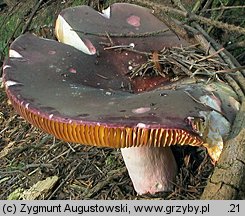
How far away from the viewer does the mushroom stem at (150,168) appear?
1.95 meters

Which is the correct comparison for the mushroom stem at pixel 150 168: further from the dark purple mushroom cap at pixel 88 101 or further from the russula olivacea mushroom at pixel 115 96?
the dark purple mushroom cap at pixel 88 101

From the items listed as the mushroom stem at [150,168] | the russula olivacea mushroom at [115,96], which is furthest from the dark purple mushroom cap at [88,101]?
the mushroom stem at [150,168]

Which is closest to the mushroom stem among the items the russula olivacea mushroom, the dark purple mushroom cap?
the russula olivacea mushroom

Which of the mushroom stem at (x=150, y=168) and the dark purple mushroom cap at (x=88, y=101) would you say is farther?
the mushroom stem at (x=150, y=168)

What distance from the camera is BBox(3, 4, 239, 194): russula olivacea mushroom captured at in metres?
1.51

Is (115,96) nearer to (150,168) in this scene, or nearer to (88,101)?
(88,101)

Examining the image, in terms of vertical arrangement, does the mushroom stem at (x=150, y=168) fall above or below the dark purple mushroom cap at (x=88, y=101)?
below

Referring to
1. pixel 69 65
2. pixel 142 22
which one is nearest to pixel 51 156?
pixel 69 65

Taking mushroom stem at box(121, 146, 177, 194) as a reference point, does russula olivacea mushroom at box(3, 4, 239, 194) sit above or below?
above

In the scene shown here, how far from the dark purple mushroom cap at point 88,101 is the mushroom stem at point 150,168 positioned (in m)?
0.26

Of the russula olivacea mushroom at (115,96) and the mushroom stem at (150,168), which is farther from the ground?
the russula olivacea mushroom at (115,96)

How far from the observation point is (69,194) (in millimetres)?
2102

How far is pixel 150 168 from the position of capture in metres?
1.98

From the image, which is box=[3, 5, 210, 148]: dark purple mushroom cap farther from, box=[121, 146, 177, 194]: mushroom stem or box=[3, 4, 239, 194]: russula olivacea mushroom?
box=[121, 146, 177, 194]: mushroom stem
